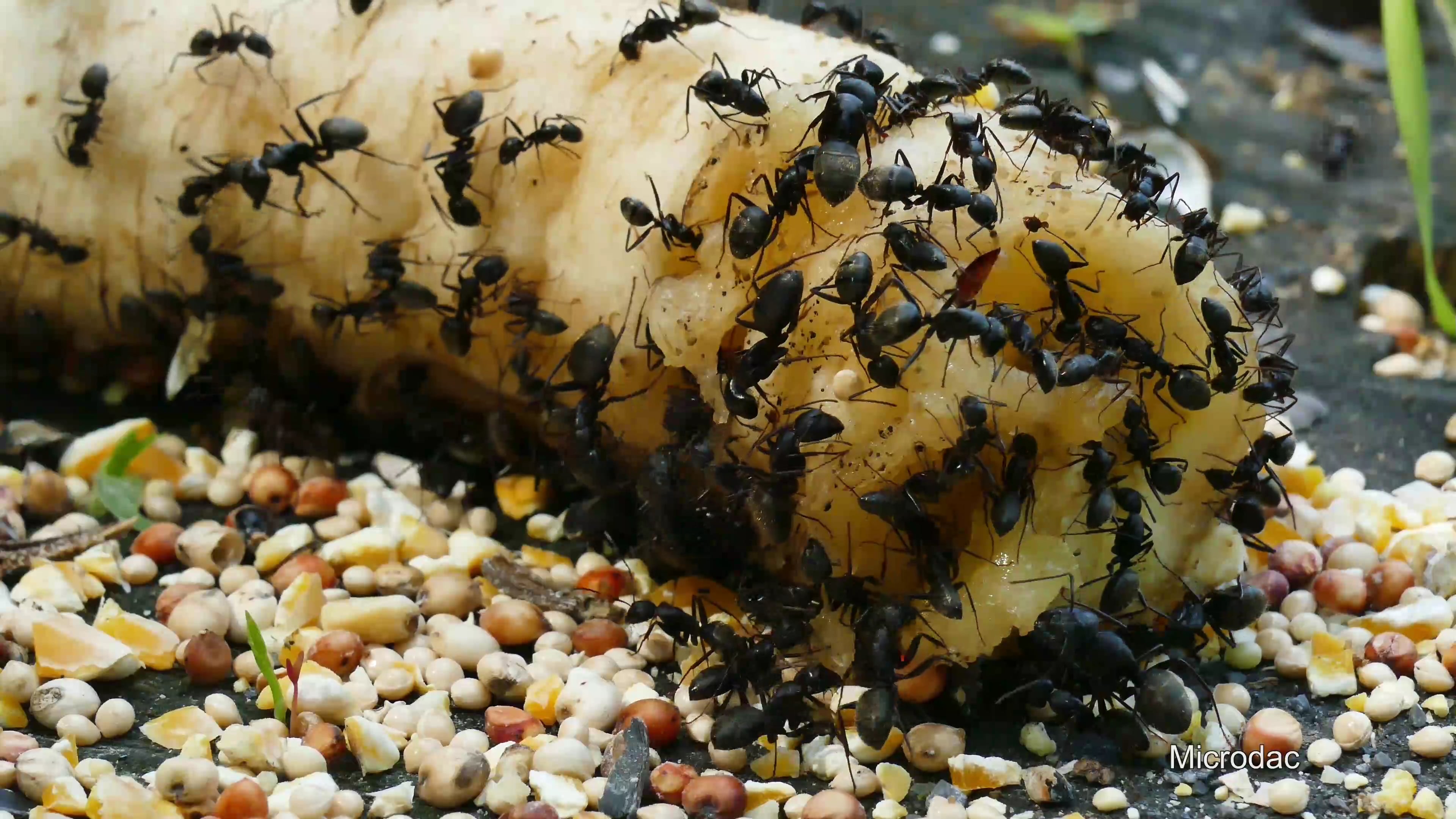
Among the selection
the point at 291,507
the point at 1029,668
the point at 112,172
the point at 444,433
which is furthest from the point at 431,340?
the point at 1029,668

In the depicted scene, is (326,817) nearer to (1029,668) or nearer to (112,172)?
(1029,668)

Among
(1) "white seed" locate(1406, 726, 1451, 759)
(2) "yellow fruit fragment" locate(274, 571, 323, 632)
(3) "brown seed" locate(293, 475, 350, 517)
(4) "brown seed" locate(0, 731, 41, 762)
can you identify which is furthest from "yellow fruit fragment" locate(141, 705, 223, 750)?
(1) "white seed" locate(1406, 726, 1451, 759)

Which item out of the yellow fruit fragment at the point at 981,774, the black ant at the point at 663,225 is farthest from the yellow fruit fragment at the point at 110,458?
the yellow fruit fragment at the point at 981,774

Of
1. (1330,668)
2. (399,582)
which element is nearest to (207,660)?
(399,582)

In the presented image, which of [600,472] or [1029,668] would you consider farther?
[600,472]

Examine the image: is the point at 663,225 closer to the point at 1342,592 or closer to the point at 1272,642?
the point at 1272,642

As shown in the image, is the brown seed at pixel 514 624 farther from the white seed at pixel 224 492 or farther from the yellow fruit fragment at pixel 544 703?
the white seed at pixel 224 492
